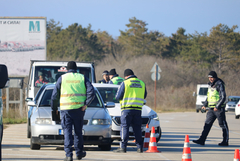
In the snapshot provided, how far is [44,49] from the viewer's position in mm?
20781

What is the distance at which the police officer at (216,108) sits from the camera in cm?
1146

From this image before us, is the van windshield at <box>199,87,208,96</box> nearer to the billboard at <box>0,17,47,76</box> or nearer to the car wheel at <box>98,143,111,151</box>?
the billboard at <box>0,17,47,76</box>

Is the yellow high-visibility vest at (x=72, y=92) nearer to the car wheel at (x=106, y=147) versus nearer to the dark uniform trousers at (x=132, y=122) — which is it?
the dark uniform trousers at (x=132, y=122)

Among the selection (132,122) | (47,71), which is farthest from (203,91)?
(132,122)

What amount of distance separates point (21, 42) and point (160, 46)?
→ 46252 millimetres

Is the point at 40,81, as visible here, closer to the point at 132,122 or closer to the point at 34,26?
the point at 132,122

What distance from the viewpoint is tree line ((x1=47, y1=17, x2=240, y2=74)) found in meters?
61.4

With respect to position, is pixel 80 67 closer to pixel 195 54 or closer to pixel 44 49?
pixel 44 49

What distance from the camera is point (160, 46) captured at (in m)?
65.8

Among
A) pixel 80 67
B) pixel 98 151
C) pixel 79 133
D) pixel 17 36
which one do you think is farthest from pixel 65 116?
pixel 17 36

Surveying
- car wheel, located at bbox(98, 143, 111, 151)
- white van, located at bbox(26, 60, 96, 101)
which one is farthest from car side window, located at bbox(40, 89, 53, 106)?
white van, located at bbox(26, 60, 96, 101)

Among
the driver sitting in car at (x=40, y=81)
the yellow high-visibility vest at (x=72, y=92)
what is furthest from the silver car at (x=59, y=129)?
the driver sitting in car at (x=40, y=81)

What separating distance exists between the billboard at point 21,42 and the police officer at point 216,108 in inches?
438

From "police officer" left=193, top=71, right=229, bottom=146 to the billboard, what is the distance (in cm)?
1112
